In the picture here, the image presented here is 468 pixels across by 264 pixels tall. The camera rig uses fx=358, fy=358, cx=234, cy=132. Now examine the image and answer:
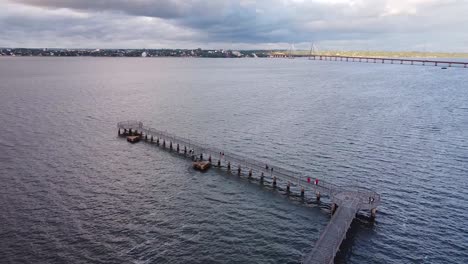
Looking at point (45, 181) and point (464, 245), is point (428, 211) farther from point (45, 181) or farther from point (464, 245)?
point (45, 181)

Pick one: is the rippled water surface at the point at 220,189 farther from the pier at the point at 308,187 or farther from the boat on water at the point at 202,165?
the pier at the point at 308,187

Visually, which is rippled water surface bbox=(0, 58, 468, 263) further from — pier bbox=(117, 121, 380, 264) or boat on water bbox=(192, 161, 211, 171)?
pier bbox=(117, 121, 380, 264)

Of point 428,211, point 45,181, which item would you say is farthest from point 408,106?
point 45,181

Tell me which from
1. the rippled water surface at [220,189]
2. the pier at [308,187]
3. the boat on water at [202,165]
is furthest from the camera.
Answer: the boat on water at [202,165]

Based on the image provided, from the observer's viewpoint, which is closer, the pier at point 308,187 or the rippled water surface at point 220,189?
the pier at point 308,187

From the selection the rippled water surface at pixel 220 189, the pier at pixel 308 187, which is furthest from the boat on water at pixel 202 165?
the pier at pixel 308 187

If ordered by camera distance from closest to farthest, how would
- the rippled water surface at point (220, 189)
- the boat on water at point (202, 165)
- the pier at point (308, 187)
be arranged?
the pier at point (308, 187) < the rippled water surface at point (220, 189) < the boat on water at point (202, 165)
